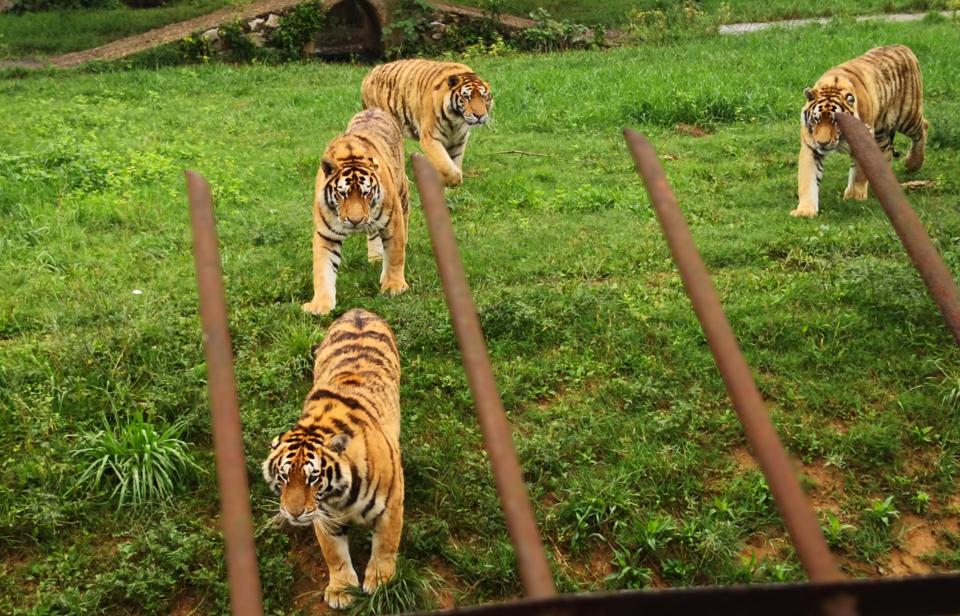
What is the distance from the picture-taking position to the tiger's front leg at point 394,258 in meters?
5.83

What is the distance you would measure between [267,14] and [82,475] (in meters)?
11.8

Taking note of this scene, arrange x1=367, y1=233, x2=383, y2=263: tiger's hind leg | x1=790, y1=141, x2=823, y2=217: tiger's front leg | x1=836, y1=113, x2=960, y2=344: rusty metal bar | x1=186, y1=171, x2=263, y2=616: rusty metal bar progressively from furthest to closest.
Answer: x1=790, y1=141, x2=823, y2=217: tiger's front leg, x1=367, y1=233, x2=383, y2=263: tiger's hind leg, x1=836, y1=113, x2=960, y2=344: rusty metal bar, x1=186, y1=171, x2=263, y2=616: rusty metal bar

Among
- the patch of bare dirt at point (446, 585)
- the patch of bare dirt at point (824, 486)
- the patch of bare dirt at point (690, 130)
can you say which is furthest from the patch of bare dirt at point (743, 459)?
the patch of bare dirt at point (690, 130)

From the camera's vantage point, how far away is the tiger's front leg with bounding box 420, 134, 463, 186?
7980 mm

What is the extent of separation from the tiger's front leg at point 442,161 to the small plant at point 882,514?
15.8 ft

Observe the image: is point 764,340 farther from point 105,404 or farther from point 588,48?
point 588,48

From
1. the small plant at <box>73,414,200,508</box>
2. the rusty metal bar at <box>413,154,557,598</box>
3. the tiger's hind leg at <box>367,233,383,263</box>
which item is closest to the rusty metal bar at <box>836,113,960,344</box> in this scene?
the rusty metal bar at <box>413,154,557,598</box>

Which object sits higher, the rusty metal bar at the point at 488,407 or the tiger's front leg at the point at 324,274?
the rusty metal bar at the point at 488,407

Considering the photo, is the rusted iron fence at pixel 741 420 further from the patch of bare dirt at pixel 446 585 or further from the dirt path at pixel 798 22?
the dirt path at pixel 798 22

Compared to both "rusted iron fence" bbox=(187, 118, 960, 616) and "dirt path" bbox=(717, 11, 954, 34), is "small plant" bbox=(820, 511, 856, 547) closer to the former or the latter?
"rusted iron fence" bbox=(187, 118, 960, 616)

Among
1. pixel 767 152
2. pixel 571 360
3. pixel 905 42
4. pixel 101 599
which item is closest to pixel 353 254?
pixel 571 360

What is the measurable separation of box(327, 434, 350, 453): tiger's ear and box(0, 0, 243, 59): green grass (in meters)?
13.2

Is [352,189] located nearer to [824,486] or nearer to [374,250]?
[374,250]

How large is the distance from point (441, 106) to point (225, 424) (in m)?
6.94
